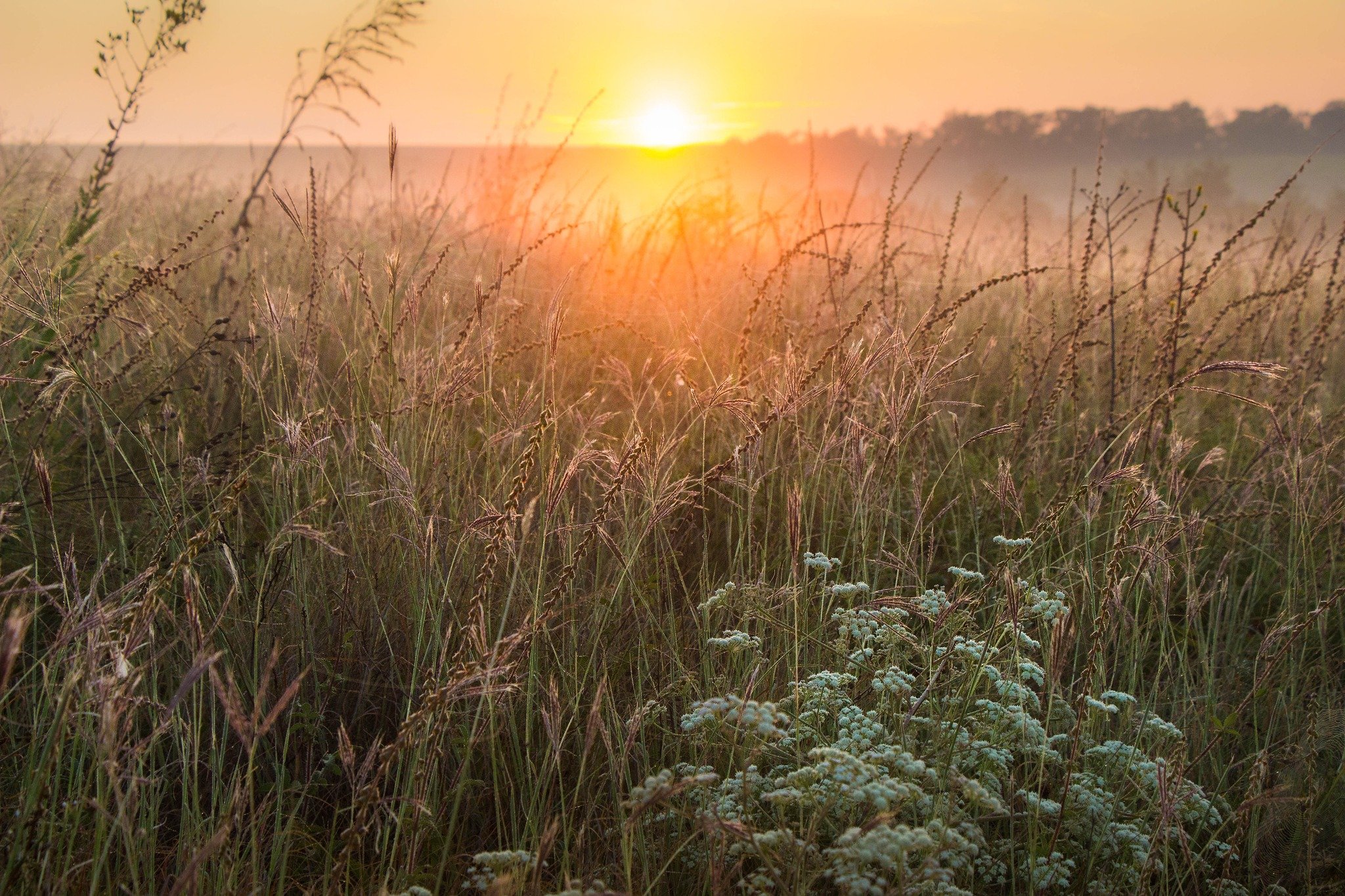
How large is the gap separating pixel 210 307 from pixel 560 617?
91.0 inches

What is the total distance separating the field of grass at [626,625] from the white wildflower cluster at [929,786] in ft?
0.04

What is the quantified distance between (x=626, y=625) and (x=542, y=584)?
33 cm

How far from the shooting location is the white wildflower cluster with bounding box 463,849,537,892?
4.07ft

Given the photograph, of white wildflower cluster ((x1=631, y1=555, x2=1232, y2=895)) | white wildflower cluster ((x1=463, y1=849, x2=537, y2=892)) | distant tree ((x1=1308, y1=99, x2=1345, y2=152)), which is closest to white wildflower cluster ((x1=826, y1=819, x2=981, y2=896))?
white wildflower cluster ((x1=631, y1=555, x2=1232, y2=895))

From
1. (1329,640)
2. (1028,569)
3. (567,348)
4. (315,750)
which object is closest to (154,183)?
(567,348)

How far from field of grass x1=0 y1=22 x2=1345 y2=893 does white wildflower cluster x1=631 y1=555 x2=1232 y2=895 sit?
1 centimetres

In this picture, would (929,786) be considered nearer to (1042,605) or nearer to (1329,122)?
(1042,605)

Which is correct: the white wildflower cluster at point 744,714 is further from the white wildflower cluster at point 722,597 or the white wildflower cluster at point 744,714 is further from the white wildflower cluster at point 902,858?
the white wildflower cluster at point 722,597

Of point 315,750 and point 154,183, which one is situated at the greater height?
point 154,183

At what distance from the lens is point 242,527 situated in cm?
250

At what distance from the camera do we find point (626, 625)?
85.7 inches

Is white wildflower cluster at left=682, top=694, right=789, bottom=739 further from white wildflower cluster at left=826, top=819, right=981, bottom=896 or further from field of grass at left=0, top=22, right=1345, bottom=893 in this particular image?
white wildflower cluster at left=826, top=819, right=981, bottom=896

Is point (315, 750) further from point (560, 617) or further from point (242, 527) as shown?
point (242, 527)

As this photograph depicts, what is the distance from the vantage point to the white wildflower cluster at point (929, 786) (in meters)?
Result: 1.29
